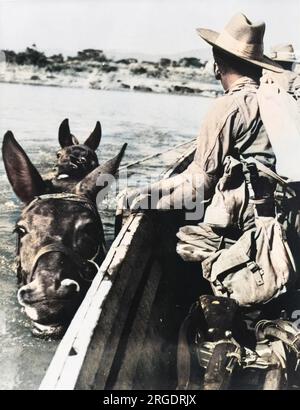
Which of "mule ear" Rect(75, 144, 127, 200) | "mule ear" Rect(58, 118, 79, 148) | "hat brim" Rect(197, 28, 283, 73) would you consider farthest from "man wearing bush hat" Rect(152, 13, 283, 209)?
"mule ear" Rect(58, 118, 79, 148)

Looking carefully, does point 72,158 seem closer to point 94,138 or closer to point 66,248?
point 94,138

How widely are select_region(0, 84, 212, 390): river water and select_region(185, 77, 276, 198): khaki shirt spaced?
92cm

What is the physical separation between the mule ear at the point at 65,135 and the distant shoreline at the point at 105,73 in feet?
1.43

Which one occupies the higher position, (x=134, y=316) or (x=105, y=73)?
(x=105, y=73)

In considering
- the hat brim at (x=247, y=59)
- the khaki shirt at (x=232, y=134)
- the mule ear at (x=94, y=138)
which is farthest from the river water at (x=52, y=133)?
the hat brim at (x=247, y=59)

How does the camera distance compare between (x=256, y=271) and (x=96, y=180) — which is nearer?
(x=256, y=271)

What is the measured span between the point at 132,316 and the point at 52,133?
173 cm

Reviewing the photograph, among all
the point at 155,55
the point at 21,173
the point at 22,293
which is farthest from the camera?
the point at 155,55

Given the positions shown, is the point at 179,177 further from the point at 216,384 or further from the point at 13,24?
the point at 13,24

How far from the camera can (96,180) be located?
299 cm

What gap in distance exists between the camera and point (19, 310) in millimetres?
2480

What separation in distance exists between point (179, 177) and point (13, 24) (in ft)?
4.61

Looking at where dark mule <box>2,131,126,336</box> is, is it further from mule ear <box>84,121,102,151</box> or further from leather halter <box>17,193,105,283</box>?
mule ear <box>84,121,102,151</box>

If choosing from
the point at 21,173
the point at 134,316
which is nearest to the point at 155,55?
the point at 21,173
